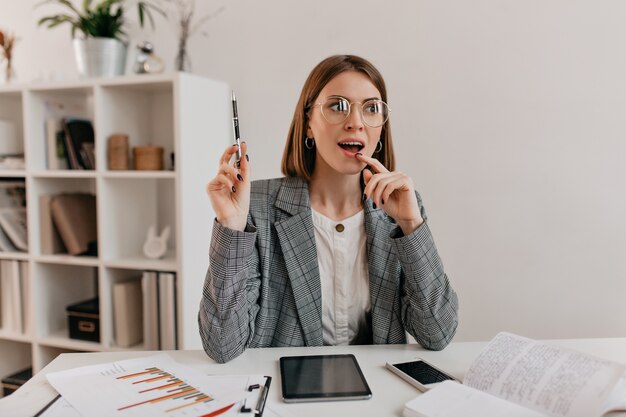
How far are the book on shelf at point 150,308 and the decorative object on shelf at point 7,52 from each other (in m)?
1.21

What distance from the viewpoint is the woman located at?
116 centimetres

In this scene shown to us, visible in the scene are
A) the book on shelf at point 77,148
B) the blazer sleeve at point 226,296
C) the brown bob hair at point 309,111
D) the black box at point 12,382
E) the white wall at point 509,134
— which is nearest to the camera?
the blazer sleeve at point 226,296

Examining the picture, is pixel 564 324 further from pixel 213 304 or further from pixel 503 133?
pixel 213 304

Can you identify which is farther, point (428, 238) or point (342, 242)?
point (342, 242)

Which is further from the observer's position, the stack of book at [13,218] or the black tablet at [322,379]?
the stack of book at [13,218]

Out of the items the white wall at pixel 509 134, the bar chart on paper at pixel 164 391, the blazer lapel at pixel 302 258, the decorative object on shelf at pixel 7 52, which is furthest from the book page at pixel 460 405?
the decorative object on shelf at pixel 7 52

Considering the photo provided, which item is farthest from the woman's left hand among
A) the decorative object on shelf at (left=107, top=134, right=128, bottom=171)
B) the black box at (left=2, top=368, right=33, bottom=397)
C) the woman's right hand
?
the black box at (left=2, top=368, right=33, bottom=397)

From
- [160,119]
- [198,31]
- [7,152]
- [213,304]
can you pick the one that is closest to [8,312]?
[7,152]

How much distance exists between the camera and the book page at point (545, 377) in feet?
2.53

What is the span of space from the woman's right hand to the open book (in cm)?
55

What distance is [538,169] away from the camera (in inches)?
76.4

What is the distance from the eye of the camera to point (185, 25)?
2.24 m

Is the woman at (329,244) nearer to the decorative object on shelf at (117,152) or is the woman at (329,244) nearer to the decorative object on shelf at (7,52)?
the decorative object on shelf at (117,152)

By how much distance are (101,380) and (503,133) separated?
161 cm
